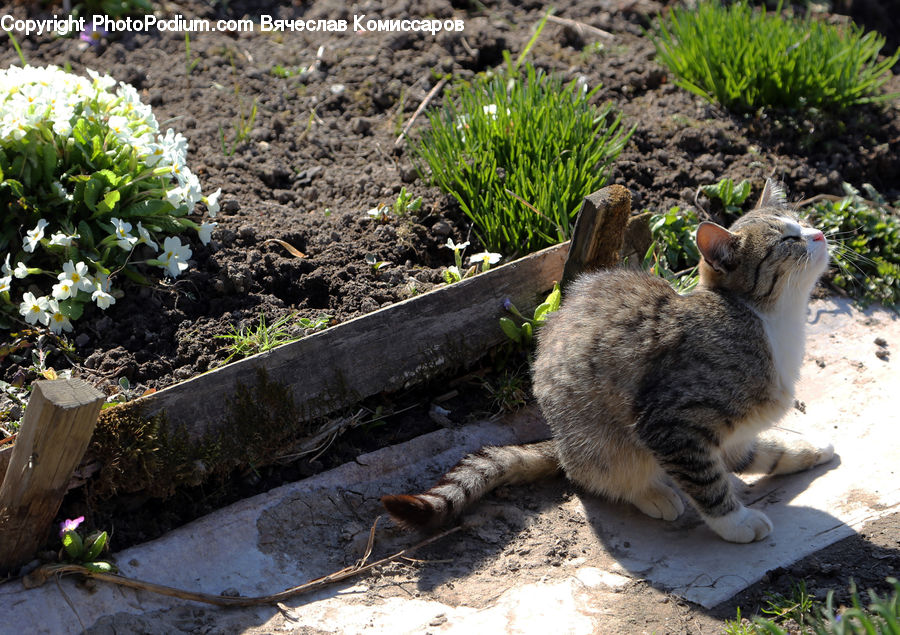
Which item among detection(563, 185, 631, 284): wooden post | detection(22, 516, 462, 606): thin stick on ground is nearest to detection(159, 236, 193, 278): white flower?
detection(22, 516, 462, 606): thin stick on ground

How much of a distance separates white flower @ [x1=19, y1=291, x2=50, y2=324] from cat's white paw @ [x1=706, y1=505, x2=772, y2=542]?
254 centimetres

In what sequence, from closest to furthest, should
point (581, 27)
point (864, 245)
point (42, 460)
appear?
point (42, 460) < point (864, 245) < point (581, 27)

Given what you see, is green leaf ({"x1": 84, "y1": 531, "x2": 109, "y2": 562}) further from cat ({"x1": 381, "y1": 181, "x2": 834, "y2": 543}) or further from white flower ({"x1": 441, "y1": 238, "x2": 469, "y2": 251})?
white flower ({"x1": 441, "y1": 238, "x2": 469, "y2": 251})

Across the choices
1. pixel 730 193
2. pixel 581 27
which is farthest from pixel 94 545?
pixel 581 27

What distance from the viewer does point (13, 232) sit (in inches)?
133

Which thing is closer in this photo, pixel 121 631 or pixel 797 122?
pixel 121 631

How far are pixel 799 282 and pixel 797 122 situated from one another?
2.20 meters

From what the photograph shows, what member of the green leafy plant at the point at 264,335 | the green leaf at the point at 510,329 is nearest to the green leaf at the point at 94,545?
the green leafy plant at the point at 264,335

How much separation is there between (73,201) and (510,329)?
1.81 metres

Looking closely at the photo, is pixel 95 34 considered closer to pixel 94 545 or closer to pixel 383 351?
pixel 383 351

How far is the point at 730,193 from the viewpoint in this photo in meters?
4.33

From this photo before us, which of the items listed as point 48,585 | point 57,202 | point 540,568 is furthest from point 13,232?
point 540,568

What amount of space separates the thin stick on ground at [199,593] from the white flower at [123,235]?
1200mm

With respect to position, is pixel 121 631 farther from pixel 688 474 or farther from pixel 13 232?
pixel 688 474
